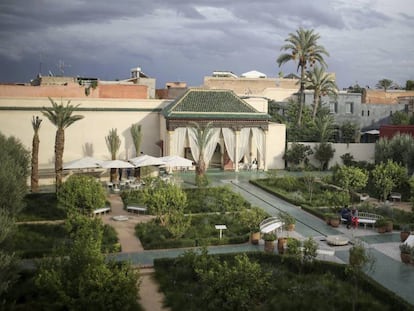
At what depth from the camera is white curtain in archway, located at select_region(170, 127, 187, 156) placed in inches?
1248

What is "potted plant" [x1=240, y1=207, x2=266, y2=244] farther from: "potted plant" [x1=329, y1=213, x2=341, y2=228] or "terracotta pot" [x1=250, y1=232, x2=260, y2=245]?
"potted plant" [x1=329, y1=213, x2=341, y2=228]

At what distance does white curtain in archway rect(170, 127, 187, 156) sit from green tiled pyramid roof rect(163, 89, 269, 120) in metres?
0.99

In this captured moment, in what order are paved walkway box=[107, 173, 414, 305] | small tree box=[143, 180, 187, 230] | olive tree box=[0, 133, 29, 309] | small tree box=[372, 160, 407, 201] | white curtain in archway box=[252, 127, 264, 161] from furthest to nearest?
1. white curtain in archway box=[252, 127, 264, 161]
2. small tree box=[372, 160, 407, 201]
3. small tree box=[143, 180, 187, 230]
4. paved walkway box=[107, 173, 414, 305]
5. olive tree box=[0, 133, 29, 309]

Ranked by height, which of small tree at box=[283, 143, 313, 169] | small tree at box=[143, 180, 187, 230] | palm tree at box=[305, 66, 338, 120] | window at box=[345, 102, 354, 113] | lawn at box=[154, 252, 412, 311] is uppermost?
palm tree at box=[305, 66, 338, 120]

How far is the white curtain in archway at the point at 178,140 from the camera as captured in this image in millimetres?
31711

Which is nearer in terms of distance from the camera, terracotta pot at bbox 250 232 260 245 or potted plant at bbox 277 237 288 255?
potted plant at bbox 277 237 288 255

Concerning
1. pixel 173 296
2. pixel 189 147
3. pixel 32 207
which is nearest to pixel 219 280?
pixel 173 296

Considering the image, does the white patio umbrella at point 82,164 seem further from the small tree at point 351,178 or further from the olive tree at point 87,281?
the olive tree at point 87,281

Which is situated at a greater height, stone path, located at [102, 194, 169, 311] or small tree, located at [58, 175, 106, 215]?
small tree, located at [58, 175, 106, 215]

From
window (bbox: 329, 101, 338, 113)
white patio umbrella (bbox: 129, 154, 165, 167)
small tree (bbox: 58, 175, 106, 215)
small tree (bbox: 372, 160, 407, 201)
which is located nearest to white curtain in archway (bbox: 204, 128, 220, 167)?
white patio umbrella (bbox: 129, 154, 165, 167)

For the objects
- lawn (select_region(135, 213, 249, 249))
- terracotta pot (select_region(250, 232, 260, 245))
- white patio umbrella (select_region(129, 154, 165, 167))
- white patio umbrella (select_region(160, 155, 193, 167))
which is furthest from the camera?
white patio umbrella (select_region(160, 155, 193, 167))

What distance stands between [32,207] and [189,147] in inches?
521

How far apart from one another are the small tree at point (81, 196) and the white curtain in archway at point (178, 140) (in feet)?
45.6

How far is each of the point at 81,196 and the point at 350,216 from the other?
417 inches
